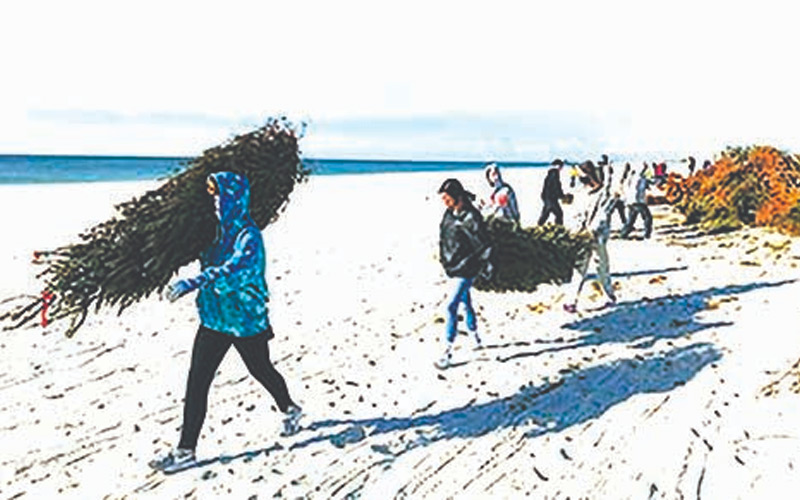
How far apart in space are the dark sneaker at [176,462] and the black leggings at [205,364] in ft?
0.17

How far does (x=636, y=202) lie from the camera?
62.1 feet

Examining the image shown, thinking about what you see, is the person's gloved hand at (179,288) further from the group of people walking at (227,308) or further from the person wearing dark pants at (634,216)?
the person wearing dark pants at (634,216)

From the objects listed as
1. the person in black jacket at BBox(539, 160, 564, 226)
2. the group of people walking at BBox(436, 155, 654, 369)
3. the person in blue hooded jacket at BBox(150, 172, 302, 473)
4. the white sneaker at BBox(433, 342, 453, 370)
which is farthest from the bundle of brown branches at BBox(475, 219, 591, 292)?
the person in black jacket at BBox(539, 160, 564, 226)

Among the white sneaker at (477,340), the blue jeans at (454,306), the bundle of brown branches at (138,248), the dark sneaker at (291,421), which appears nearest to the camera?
the bundle of brown branches at (138,248)

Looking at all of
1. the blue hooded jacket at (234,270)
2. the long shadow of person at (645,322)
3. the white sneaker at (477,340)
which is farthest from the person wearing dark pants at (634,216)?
the blue hooded jacket at (234,270)

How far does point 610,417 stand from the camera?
7973mm

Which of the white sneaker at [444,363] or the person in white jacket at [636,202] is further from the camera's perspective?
the person in white jacket at [636,202]

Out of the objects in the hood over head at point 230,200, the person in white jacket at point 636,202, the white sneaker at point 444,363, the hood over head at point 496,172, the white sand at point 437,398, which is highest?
the hood over head at point 230,200

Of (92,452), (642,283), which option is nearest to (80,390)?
(92,452)

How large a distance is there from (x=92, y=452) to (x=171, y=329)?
455 cm

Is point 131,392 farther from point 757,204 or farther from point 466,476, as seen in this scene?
point 757,204

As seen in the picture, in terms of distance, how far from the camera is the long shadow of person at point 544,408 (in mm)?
7719

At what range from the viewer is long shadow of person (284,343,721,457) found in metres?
7.72

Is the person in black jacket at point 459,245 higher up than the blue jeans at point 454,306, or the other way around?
the person in black jacket at point 459,245
